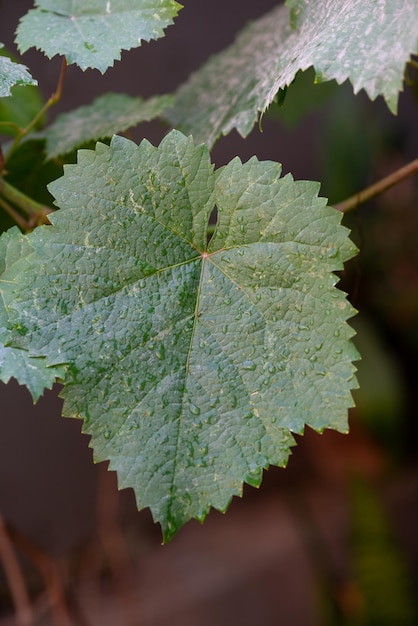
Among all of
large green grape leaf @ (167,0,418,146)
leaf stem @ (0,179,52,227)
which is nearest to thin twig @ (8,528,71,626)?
leaf stem @ (0,179,52,227)

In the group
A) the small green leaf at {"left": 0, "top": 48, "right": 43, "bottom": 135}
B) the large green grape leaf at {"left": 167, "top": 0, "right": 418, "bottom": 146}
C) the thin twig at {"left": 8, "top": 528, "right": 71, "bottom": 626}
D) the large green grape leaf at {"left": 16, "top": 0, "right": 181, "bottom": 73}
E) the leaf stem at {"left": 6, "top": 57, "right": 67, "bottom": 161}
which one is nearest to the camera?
the large green grape leaf at {"left": 167, "top": 0, "right": 418, "bottom": 146}

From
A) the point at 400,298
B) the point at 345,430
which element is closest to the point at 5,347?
the point at 345,430

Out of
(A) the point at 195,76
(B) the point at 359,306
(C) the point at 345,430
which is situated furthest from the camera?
(B) the point at 359,306

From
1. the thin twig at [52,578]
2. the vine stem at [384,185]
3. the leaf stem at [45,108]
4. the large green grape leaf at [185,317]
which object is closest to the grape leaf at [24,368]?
the large green grape leaf at [185,317]

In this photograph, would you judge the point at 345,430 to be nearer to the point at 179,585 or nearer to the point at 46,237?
the point at 46,237

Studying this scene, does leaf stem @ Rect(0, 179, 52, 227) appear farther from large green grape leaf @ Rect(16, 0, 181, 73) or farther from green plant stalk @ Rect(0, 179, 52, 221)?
large green grape leaf @ Rect(16, 0, 181, 73)

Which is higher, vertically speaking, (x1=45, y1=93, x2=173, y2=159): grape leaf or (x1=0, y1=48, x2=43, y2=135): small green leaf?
(x1=0, y1=48, x2=43, y2=135): small green leaf

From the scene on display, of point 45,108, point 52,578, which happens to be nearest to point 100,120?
point 45,108

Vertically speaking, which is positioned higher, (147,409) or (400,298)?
(400,298)
